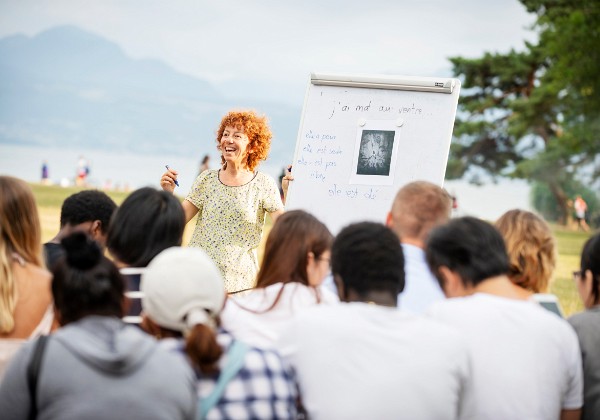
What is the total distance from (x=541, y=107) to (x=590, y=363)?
28327 millimetres

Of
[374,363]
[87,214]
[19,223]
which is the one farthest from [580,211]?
[374,363]

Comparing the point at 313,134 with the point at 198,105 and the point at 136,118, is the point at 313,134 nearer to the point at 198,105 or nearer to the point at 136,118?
the point at 136,118

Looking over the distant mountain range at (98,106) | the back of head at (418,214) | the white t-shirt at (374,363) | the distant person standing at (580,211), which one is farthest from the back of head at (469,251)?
the distant mountain range at (98,106)

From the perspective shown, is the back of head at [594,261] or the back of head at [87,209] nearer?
the back of head at [594,261]

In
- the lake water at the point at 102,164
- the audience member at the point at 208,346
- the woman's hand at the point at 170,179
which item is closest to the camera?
the audience member at the point at 208,346

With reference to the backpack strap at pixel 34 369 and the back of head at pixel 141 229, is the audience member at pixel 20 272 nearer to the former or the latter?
the back of head at pixel 141 229

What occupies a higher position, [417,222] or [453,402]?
[417,222]

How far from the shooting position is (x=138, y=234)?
3.16 metres

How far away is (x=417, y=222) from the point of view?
337 centimetres

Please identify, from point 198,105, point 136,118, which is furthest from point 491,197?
point 198,105

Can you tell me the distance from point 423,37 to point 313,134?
228ft

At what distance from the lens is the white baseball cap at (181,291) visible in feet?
7.79

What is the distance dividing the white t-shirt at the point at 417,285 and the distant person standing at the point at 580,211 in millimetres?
27573

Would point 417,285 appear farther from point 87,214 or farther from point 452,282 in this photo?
point 87,214
